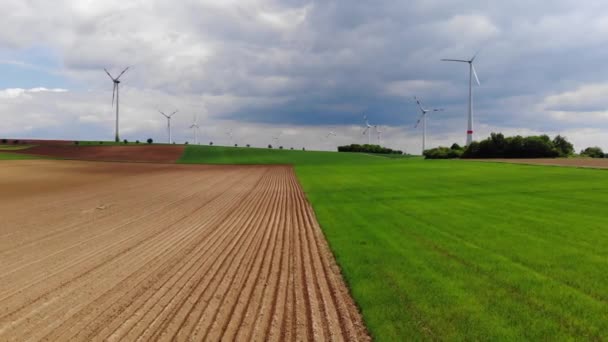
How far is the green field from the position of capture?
7949 mm

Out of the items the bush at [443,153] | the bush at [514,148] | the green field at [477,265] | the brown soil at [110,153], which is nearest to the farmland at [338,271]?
the green field at [477,265]

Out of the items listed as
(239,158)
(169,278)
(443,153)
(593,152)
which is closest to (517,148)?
(443,153)

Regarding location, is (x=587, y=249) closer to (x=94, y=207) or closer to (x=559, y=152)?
(x=94, y=207)

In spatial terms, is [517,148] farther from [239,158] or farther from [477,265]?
[477,265]

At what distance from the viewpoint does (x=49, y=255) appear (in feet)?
45.6

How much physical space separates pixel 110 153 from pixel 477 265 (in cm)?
10872

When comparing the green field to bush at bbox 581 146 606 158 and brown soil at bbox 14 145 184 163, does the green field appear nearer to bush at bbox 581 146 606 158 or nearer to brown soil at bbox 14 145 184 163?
brown soil at bbox 14 145 184 163

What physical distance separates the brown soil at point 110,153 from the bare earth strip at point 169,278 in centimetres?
8084

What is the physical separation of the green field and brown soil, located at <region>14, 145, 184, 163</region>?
8557cm

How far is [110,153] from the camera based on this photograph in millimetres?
105250

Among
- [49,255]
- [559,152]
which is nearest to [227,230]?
[49,255]

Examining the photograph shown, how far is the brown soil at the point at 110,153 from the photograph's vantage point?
9943 cm

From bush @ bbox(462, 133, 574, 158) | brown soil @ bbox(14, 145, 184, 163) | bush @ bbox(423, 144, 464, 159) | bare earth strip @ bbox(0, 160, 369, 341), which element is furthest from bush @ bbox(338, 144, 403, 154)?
bare earth strip @ bbox(0, 160, 369, 341)

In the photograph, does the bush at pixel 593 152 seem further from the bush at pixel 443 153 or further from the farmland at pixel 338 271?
the farmland at pixel 338 271
